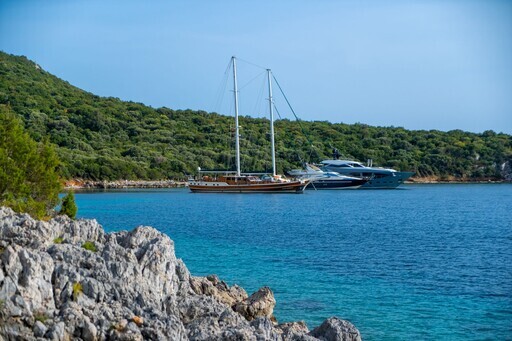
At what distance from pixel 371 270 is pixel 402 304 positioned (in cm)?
465

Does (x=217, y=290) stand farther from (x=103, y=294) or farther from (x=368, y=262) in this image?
(x=368, y=262)

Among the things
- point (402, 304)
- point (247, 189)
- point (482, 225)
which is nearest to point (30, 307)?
point (402, 304)

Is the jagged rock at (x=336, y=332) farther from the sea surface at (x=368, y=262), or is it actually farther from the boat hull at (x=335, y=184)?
the boat hull at (x=335, y=184)

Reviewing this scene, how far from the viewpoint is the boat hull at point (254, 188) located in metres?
66.8

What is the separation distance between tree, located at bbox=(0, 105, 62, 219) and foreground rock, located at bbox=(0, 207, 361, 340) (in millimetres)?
8267

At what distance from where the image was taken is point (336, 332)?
9961 millimetres

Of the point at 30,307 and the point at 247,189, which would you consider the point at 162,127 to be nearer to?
the point at 247,189

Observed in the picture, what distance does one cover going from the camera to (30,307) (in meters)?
8.45

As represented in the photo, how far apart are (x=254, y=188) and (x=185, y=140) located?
31.3m

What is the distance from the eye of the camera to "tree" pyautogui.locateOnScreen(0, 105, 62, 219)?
64.4 ft

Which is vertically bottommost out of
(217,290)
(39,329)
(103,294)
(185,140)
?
(217,290)

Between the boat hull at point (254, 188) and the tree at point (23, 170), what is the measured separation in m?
45.3

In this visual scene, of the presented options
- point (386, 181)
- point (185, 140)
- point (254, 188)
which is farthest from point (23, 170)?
point (185, 140)

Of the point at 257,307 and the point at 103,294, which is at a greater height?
the point at 103,294
